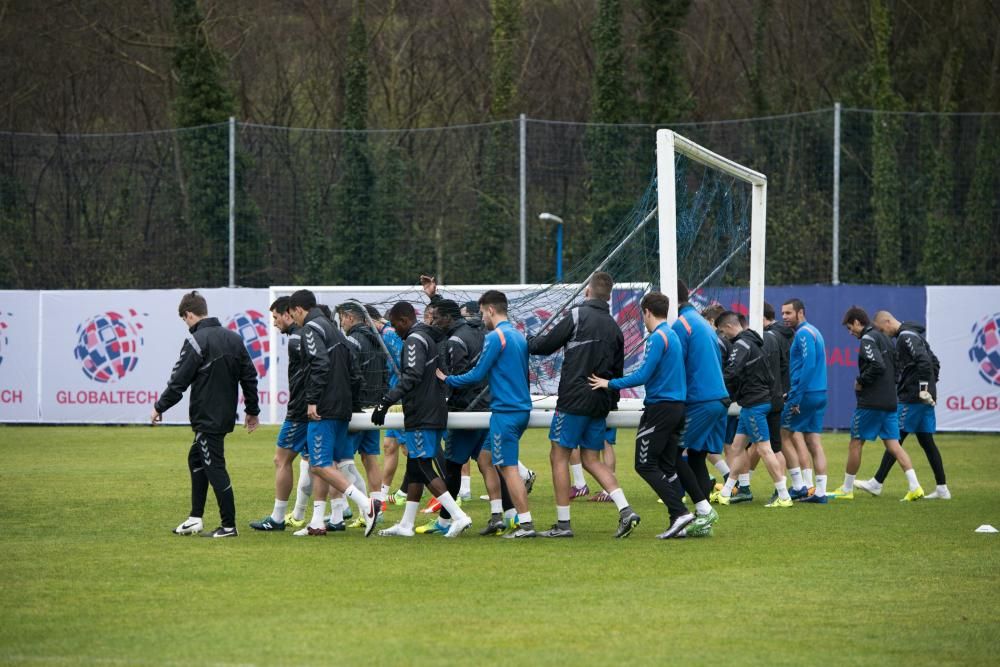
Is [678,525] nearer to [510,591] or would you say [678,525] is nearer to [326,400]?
[510,591]

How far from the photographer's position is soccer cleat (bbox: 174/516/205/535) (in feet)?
41.4

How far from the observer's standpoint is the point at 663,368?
12383mm

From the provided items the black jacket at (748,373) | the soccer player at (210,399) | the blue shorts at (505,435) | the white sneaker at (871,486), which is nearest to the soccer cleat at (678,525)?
the blue shorts at (505,435)

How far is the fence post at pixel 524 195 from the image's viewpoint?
95.9 feet

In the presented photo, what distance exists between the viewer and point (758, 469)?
20.7 metres

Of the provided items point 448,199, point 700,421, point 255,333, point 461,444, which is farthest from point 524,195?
point 700,421

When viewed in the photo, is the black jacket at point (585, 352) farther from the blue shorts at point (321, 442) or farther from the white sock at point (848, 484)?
the white sock at point (848, 484)

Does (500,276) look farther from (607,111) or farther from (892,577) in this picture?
(892,577)

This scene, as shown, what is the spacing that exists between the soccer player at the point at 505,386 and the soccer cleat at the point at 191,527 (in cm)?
250

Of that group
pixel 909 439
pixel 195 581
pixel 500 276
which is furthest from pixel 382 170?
pixel 195 581

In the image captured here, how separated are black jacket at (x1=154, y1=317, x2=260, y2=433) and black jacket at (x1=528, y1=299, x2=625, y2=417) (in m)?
2.61

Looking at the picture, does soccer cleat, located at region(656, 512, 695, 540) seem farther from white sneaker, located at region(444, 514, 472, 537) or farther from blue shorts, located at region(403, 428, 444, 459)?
blue shorts, located at region(403, 428, 444, 459)

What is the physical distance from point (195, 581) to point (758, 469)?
12204mm

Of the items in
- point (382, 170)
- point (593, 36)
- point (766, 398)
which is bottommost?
point (766, 398)
